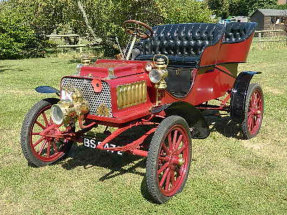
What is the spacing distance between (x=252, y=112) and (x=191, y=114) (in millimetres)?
1561

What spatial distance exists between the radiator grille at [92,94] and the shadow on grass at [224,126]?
2.18 metres

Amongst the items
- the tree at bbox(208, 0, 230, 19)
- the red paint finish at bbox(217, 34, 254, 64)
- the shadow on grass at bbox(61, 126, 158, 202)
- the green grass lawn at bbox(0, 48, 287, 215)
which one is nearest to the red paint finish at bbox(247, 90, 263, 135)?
the green grass lawn at bbox(0, 48, 287, 215)

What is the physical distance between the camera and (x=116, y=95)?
10.9ft

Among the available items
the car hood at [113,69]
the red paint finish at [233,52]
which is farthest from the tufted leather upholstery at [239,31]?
the car hood at [113,69]

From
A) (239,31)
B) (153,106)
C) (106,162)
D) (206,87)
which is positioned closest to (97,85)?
(153,106)

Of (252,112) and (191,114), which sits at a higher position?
(191,114)

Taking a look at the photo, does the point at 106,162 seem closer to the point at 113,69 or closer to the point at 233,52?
the point at 113,69

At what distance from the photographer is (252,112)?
5.01 meters

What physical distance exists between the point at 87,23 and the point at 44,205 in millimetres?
11554

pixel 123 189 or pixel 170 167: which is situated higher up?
pixel 170 167

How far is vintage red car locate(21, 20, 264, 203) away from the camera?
10.8 ft

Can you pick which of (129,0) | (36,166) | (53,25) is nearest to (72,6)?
(129,0)

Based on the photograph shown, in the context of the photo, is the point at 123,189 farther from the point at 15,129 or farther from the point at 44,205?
the point at 15,129

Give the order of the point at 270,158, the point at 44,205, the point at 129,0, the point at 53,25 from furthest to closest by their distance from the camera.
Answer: the point at 53,25
the point at 129,0
the point at 270,158
the point at 44,205
